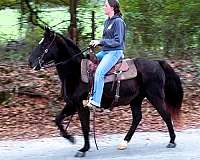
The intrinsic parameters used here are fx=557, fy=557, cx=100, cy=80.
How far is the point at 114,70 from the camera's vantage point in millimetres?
9703

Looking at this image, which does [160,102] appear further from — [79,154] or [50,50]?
[50,50]

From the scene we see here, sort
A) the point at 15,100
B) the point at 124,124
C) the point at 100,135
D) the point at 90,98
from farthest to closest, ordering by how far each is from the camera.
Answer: the point at 15,100
the point at 124,124
the point at 100,135
the point at 90,98

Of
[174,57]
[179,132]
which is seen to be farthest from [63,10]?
[179,132]

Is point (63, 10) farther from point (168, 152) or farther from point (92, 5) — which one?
point (168, 152)

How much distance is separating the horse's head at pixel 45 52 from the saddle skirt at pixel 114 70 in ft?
1.87

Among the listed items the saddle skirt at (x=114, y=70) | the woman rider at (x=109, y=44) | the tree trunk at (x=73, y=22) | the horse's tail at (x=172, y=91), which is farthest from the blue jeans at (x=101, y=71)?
the tree trunk at (x=73, y=22)

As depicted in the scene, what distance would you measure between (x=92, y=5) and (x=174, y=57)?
2995mm

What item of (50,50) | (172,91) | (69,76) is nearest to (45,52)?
(50,50)

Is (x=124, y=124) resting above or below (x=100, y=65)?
below

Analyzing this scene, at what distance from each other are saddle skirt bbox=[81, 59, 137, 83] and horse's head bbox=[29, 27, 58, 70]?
571 mm

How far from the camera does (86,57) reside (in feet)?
31.9

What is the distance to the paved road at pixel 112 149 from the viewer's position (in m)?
9.27

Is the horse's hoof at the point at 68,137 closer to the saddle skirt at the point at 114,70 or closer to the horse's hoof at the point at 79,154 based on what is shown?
the horse's hoof at the point at 79,154

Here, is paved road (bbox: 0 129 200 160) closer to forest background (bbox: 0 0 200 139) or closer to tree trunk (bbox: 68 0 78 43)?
forest background (bbox: 0 0 200 139)
